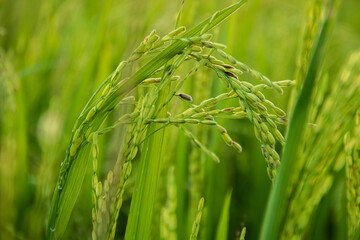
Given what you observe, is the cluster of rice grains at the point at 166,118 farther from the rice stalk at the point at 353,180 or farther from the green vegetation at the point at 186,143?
the rice stalk at the point at 353,180

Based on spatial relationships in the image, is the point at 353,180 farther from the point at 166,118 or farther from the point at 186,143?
the point at 186,143

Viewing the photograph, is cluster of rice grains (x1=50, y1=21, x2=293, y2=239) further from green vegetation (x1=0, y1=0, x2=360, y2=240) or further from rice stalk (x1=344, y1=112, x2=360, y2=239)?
rice stalk (x1=344, y1=112, x2=360, y2=239)

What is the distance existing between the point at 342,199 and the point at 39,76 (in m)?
1.17

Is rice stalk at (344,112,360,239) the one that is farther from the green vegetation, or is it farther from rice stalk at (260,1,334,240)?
rice stalk at (260,1,334,240)

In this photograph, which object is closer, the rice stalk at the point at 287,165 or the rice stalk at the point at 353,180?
the rice stalk at the point at 287,165

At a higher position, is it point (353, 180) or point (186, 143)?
point (186, 143)

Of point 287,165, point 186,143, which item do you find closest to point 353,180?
point 287,165

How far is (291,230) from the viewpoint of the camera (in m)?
0.59

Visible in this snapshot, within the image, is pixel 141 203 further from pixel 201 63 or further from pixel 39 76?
pixel 39 76

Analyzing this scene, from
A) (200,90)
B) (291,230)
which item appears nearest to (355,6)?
(200,90)

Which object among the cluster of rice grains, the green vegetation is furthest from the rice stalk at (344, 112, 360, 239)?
the cluster of rice grains

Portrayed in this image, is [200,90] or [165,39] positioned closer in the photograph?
[165,39]

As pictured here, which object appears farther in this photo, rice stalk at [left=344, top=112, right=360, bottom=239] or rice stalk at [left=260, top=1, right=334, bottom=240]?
rice stalk at [left=344, top=112, right=360, bottom=239]

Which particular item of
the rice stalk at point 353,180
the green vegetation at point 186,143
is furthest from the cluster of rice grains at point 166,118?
the rice stalk at point 353,180
